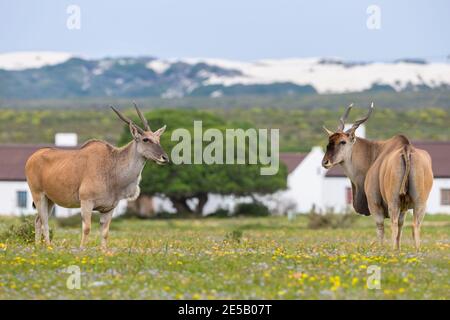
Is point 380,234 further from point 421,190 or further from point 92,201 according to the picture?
point 92,201

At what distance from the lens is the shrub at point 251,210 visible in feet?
280

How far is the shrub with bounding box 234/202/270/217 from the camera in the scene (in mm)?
85250

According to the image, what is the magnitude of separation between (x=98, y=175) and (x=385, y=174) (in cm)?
597

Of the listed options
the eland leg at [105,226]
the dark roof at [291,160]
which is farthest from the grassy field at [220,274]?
the dark roof at [291,160]

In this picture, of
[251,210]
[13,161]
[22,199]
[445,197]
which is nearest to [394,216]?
[251,210]

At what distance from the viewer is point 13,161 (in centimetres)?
8888

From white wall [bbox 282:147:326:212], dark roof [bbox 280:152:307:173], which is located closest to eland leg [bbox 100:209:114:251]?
white wall [bbox 282:147:326:212]

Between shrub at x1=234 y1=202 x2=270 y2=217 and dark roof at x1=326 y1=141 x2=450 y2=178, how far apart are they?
253 inches

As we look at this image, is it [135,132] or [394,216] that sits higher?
[135,132]

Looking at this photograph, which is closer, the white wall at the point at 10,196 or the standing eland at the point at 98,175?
the standing eland at the point at 98,175

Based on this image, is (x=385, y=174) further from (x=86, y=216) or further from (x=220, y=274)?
(x=86, y=216)

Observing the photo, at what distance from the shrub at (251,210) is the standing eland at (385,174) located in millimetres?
58824

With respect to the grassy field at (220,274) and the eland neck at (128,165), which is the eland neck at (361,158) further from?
the eland neck at (128,165)
